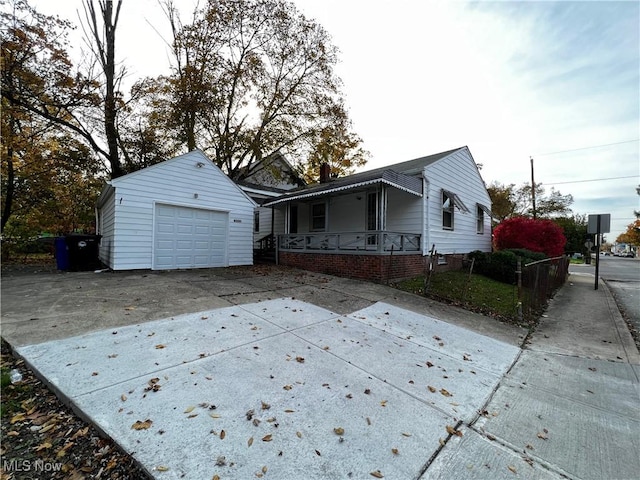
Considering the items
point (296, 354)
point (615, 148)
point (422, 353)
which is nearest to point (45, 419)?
point (296, 354)

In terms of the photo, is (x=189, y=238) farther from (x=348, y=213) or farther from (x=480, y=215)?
(x=480, y=215)

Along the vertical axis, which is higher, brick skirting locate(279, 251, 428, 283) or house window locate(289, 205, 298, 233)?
house window locate(289, 205, 298, 233)

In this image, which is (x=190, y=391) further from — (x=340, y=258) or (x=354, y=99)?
(x=354, y=99)

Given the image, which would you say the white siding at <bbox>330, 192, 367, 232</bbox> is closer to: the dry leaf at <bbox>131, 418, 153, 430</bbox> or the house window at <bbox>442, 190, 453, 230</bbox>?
the house window at <bbox>442, 190, 453, 230</bbox>

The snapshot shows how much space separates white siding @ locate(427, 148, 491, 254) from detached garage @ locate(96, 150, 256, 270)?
7771 mm

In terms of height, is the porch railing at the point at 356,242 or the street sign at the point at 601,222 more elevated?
the street sign at the point at 601,222

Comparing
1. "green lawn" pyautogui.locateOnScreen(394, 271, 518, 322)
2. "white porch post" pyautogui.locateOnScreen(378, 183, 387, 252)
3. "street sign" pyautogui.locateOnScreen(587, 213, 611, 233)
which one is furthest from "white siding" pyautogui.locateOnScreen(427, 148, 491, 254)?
"street sign" pyautogui.locateOnScreen(587, 213, 611, 233)

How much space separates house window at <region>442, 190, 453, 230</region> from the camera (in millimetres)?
12109

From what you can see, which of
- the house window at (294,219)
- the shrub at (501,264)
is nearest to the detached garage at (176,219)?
the house window at (294,219)

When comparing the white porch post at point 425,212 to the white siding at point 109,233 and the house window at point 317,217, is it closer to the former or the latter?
Result: the house window at point 317,217

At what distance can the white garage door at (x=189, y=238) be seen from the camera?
400 inches

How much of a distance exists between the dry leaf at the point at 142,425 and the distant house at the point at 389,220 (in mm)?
7462

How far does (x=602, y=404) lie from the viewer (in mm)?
3391

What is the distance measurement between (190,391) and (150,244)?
853 centimetres
